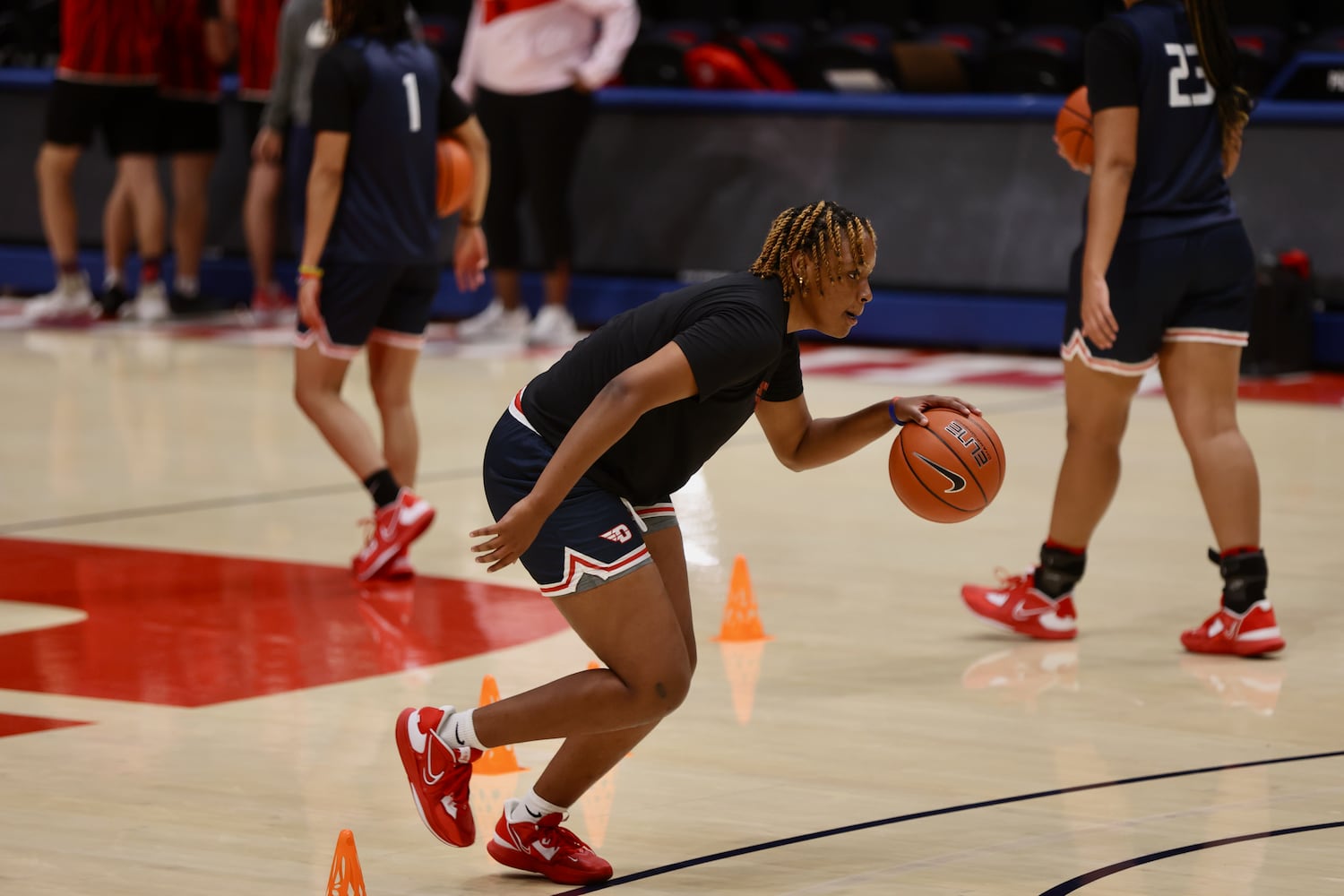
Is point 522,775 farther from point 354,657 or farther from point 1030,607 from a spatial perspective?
point 1030,607

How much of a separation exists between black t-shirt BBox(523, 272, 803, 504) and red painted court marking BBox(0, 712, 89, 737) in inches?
67.6

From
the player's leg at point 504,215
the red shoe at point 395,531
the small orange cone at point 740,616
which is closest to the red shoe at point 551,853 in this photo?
the small orange cone at point 740,616

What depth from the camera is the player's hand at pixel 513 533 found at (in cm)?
407

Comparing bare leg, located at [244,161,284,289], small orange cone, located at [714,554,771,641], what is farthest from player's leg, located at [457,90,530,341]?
small orange cone, located at [714,554,771,641]

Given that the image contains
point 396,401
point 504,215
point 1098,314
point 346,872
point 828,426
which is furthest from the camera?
point 504,215

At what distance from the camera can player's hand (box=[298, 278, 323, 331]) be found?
7.20m

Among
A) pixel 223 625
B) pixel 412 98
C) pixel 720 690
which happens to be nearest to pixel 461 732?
pixel 720 690

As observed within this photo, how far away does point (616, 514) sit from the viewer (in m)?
4.34

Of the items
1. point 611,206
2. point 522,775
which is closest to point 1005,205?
point 611,206

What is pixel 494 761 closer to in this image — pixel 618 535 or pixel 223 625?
pixel 618 535

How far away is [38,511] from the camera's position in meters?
8.38

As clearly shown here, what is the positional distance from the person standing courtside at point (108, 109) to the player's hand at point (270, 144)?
997mm

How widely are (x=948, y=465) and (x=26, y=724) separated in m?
2.39

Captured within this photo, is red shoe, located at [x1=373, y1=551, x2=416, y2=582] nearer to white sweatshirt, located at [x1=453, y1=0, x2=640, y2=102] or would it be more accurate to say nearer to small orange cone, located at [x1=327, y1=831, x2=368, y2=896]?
small orange cone, located at [x1=327, y1=831, x2=368, y2=896]
